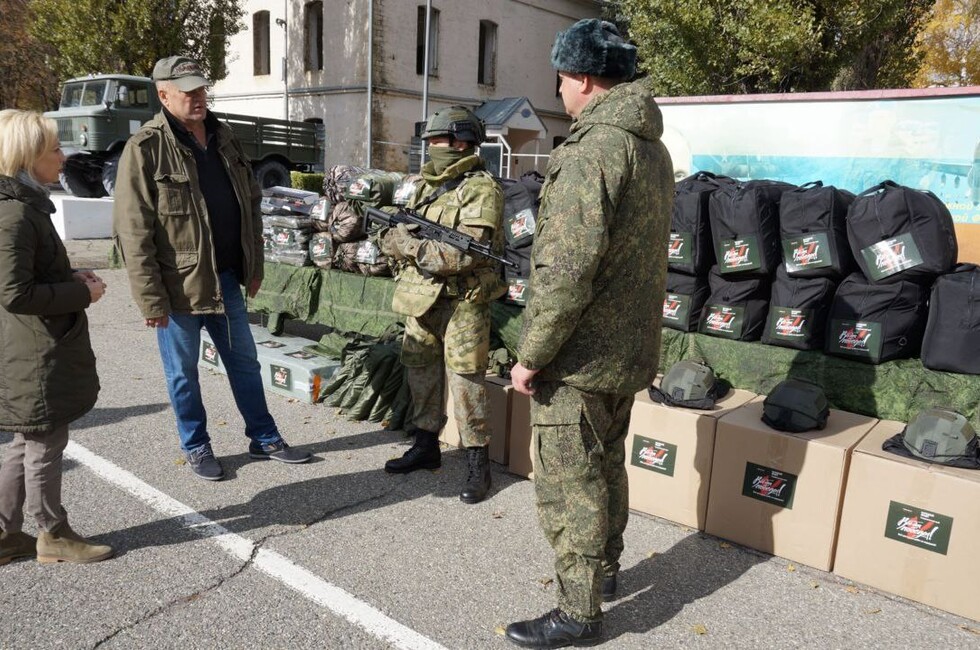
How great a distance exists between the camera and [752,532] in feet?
11.3

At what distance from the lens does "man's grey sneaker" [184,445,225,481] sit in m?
3.99

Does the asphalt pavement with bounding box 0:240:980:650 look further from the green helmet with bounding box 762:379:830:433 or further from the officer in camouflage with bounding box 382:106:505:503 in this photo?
the green helmet with bounding box 762:379:830:433

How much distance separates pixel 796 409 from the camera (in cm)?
340

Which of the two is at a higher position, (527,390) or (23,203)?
(23,203)

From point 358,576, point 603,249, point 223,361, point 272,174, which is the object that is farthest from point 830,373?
point 272,174

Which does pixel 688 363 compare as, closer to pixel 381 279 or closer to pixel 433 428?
pixel 433 428

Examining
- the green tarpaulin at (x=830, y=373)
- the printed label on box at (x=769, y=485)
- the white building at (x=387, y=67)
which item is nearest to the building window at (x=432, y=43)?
the white building at (x=387, y=67)

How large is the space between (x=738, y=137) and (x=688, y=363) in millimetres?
4588

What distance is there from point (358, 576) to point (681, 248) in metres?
2.59

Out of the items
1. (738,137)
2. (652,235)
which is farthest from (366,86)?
(652,235)

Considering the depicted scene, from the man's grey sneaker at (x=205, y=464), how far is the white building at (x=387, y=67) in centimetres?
1826

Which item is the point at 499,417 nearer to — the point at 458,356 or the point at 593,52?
the point at 458,356

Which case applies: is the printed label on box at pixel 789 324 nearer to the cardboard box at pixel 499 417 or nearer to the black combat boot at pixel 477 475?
the cardboard box at pixel 499 417

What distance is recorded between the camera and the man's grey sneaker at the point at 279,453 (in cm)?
427
